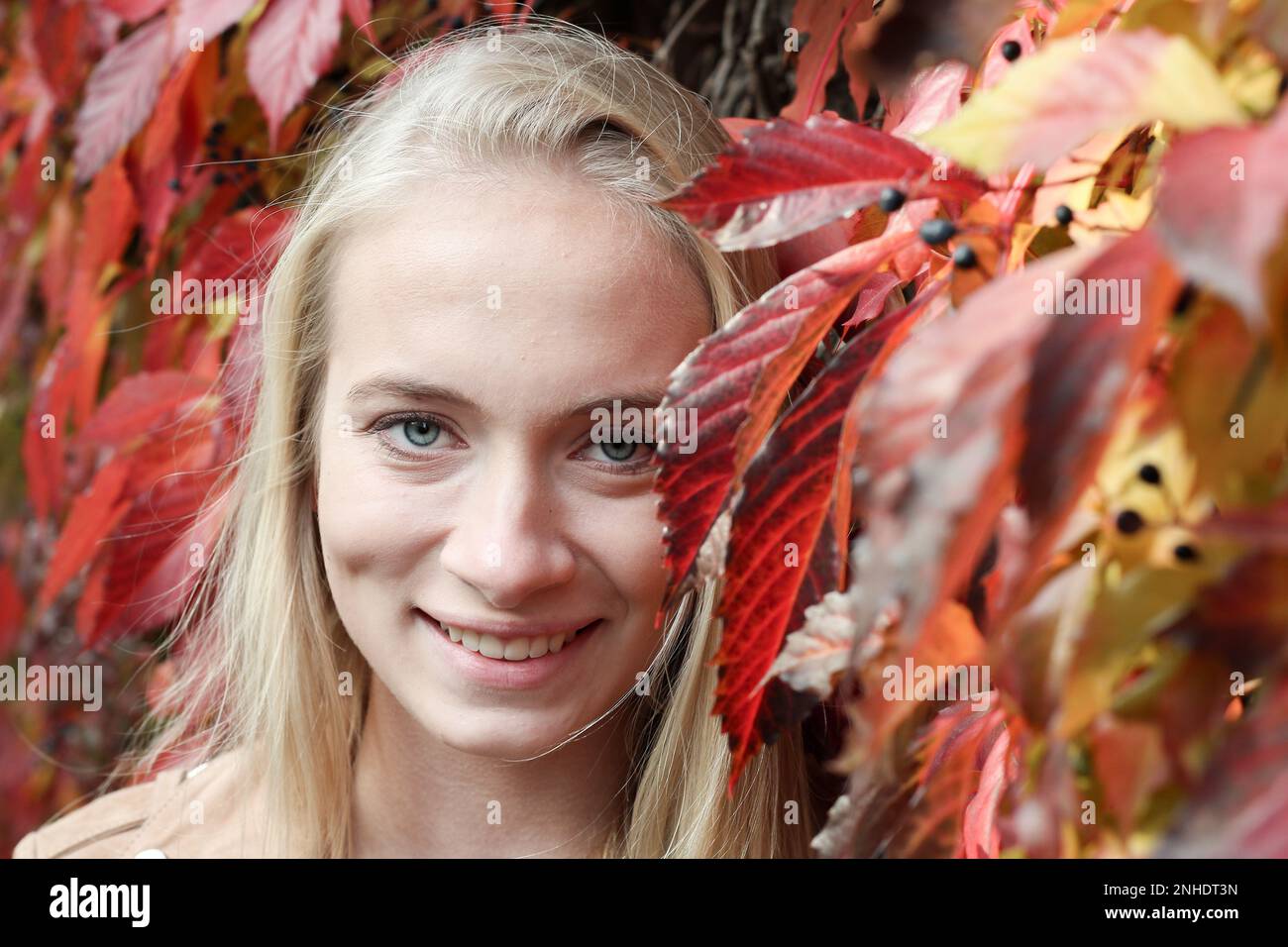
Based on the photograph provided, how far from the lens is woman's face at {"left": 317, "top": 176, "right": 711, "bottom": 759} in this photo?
0.75m

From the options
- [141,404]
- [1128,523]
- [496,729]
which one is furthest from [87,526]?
[1128,523]

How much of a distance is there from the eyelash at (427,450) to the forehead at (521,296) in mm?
30

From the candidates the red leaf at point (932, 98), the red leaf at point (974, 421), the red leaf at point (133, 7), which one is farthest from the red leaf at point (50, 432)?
the red leaf at point (974, 421)

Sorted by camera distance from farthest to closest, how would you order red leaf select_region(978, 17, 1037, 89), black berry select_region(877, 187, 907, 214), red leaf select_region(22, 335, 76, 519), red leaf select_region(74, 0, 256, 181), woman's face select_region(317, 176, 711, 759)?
red leaf select_region(22, 335, 76, 519) < red leaf select_region(74, 0, 256, 181) < woman's face select_region(317, 176, 711, 759) < red leaf select_region(978, 17, 1037, 89) < black berry select_region(877, 187, 907, 214)

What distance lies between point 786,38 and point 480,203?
1.31 feet

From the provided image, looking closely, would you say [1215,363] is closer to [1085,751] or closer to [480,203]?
[1085,751]

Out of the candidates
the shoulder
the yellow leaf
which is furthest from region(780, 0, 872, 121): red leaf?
the shoulder

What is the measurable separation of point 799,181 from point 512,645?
1.31ft

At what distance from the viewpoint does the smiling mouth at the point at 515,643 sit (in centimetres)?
80

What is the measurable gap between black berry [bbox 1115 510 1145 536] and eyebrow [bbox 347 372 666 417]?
40 cm

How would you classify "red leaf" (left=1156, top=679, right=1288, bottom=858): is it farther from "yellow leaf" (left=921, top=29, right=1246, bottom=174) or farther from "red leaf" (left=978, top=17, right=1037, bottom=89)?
"red leaf" (left=978, top=17, right=1037, bottom=89)

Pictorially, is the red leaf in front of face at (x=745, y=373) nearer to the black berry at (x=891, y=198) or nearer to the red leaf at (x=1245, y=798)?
the black berry at (x=891, y=198)

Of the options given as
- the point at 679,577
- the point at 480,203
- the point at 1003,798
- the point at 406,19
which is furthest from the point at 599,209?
the point at 406,19

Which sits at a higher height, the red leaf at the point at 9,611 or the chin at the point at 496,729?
the red leaf at the point at 9,611
